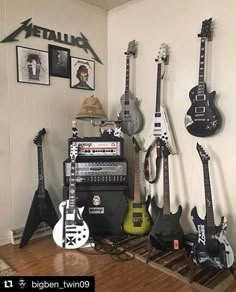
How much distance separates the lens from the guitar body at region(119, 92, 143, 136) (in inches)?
99.7

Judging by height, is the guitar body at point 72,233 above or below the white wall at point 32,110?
below

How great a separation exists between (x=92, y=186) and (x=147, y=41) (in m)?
1.46

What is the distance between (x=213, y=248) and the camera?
176 centimetres

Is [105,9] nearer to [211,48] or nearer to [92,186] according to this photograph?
[211,48]

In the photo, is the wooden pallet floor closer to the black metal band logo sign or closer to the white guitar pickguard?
the white guitar pickguard

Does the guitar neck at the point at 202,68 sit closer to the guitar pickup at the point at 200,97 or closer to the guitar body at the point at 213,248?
the guitar pickup at the point at 200,97

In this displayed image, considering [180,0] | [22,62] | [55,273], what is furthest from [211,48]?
[55,273]

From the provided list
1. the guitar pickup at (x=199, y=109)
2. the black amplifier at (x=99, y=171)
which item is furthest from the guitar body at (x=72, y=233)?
the guitar pickup at (x=199, y=109)

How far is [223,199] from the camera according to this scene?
2025mm

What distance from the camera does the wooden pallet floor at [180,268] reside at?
1.66m

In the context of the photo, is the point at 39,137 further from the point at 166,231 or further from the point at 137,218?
the point at 166,231

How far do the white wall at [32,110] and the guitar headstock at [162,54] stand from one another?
2.58ft

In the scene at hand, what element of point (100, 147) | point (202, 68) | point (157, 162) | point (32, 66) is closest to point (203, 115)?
point (202, 68)

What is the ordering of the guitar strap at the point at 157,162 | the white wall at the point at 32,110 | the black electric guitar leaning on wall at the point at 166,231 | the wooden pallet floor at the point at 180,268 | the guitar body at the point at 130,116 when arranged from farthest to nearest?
1. the guitar body at the point at 130,116
2. the guitar strap at the point at 157,162
3. the white wall at the point at 32,110
4. the black electric guitar leaning on wall at the point at 166,231
5. the wooden pallet floor at the point at 180,268
